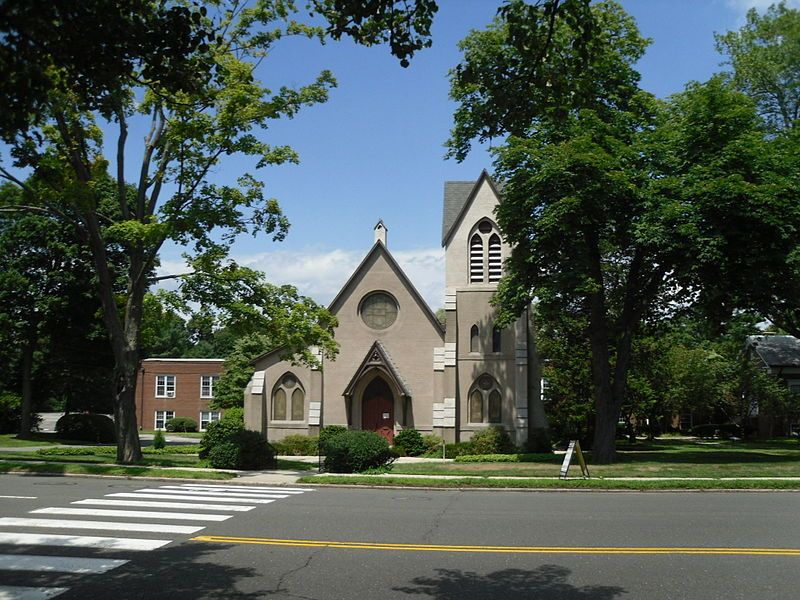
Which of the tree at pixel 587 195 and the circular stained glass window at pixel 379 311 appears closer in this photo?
the tree at pixel 587 195

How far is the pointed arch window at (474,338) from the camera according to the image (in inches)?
1390

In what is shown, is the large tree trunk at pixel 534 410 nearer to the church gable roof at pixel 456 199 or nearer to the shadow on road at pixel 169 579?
the church gable roof at pixel 456 199

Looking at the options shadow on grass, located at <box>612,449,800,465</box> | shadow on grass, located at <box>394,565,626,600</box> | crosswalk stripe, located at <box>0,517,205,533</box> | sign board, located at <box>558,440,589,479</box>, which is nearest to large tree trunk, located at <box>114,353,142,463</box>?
crosswalk stripe, located at <box>0,517,205,533</box>

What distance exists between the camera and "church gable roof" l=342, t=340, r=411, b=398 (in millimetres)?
34094

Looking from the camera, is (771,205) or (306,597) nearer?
(306,597)

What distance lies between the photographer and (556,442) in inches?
1607

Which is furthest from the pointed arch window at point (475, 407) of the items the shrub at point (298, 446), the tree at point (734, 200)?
the tree at point (734, 200)

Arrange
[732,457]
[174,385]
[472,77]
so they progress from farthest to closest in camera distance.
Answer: [174,385] < [732,457] < [472,77]

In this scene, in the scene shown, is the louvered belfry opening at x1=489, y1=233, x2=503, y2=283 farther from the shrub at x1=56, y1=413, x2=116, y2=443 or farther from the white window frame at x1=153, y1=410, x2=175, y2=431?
the white window frame at x1=153, y1=410, x2=175, y2=431

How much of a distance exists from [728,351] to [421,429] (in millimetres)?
27489

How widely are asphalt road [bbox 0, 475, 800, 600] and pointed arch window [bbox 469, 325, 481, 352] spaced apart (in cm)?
1888

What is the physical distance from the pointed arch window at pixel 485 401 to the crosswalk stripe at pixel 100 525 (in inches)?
922

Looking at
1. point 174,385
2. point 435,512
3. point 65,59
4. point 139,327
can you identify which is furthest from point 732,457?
point 174,385

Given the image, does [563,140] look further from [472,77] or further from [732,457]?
[472,77]
